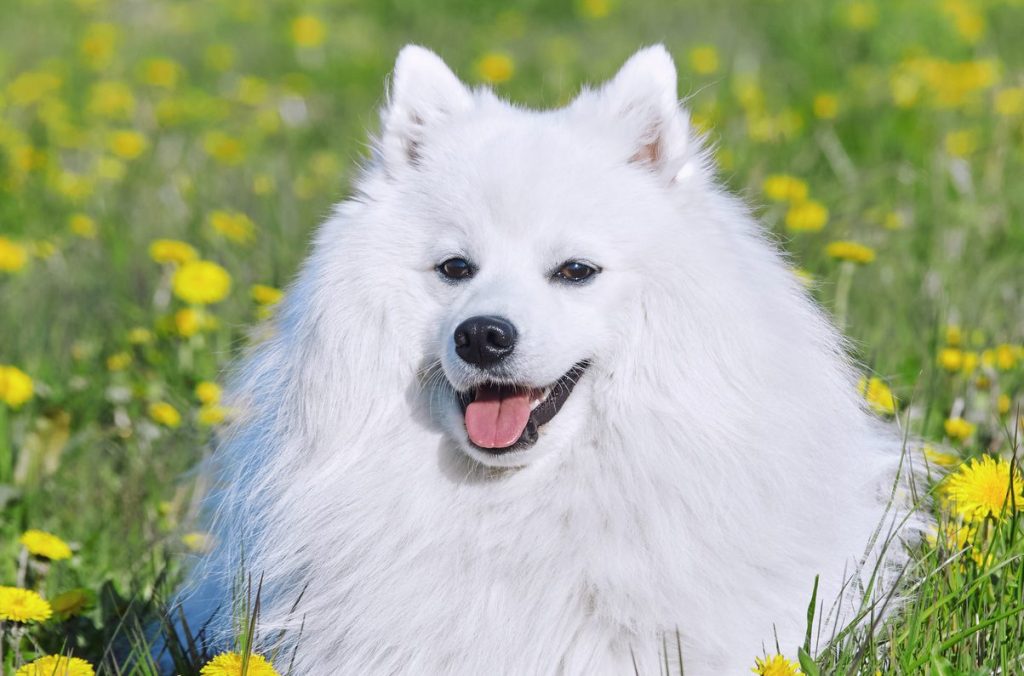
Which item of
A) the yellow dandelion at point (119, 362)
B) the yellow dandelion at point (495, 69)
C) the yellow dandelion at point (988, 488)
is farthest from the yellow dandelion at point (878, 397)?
the yellow dandelion at point (495, 69)

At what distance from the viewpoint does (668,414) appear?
3.08 meters

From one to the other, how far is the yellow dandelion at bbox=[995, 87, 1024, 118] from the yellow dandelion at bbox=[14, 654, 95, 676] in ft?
19.2

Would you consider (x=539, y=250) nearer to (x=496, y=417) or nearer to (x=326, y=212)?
(x=496, y=417)

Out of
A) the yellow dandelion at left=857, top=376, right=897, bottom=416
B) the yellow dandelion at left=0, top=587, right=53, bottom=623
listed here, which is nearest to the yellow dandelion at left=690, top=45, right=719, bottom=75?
the yellow dandelion at left=857, top=376, right=897, bottom=416

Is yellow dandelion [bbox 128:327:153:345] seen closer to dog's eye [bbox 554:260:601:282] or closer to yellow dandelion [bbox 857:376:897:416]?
dog's eye [bbox 554:260:601:282]

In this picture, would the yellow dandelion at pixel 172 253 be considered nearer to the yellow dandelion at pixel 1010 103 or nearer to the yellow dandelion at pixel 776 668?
the yellow dandelion at pixel 776 668

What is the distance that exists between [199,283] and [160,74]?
4.71 m

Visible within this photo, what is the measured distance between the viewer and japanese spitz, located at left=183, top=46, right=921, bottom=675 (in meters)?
3.02

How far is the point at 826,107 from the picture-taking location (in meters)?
7.13

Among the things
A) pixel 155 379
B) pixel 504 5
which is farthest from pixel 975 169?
pixel 504 5

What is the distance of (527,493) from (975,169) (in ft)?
14.2

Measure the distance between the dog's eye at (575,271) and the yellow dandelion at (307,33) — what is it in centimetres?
707

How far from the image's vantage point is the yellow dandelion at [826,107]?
7137 mm

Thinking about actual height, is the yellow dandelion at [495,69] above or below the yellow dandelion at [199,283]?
Result: above
